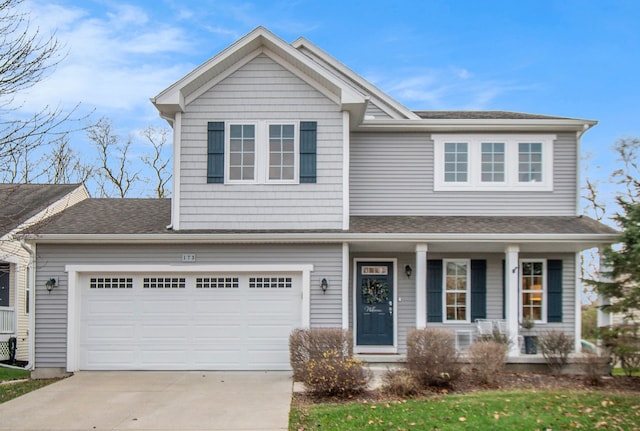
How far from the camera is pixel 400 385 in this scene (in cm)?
995

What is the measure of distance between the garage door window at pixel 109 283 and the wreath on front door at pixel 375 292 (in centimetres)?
508

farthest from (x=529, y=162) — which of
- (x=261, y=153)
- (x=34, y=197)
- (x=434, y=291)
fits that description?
(x=34, y=197)

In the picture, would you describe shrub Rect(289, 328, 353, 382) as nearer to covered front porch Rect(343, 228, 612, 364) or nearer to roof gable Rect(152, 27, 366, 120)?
covered front porch Rect(343, 228, 612, 364)

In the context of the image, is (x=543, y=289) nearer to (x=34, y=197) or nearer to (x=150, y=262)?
(x=150, y=262)

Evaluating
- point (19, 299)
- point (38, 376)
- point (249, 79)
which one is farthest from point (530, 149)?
point (19, 299)

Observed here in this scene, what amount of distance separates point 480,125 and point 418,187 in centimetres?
195

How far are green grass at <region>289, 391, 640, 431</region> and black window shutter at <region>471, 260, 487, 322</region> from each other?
13.3ft

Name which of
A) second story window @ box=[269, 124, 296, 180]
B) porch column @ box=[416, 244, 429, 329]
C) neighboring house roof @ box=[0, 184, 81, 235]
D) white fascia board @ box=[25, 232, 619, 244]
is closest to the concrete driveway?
white fascia board @ box=[25, 232, 619, 244]

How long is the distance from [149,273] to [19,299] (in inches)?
318

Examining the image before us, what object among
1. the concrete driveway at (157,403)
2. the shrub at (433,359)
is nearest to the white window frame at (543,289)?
the shrub at (433,359)

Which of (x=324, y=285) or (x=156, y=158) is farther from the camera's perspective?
(x=156, y=158)

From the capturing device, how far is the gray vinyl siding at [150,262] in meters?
12.5

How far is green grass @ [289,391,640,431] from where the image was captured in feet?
27.2

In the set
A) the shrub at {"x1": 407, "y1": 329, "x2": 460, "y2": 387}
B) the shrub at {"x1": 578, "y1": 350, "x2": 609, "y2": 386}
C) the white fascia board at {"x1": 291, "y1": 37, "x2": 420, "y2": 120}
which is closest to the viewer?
the shrub at {"x1": 407, "y1": 329, "x2": 460, "y2": 387}
